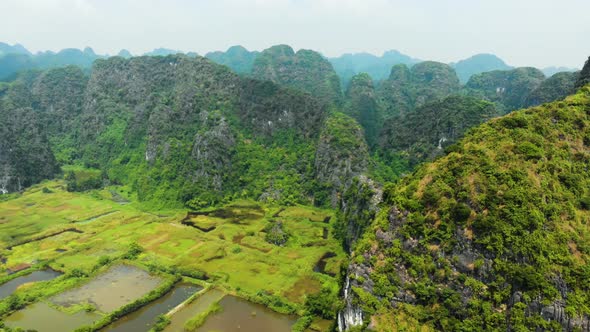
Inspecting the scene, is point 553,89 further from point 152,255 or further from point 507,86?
point 152,255

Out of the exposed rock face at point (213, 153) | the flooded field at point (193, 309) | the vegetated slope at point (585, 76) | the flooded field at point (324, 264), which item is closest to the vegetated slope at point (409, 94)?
the exposed rock face at point (213, 153)

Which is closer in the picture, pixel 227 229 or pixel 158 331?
pixel 158 331

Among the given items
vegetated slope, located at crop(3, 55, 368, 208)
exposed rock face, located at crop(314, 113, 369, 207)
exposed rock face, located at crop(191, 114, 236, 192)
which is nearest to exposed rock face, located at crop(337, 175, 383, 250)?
exposed rock face, located at crop(314, 113, 369, 207)

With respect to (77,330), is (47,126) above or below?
above

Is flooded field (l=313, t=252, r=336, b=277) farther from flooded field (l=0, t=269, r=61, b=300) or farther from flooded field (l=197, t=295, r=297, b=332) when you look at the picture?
flooded field (l=0, t=269, r=61, b=300)

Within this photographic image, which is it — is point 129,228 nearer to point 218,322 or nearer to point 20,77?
point 218,322

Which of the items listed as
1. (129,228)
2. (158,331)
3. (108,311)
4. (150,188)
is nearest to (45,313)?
(108,311)

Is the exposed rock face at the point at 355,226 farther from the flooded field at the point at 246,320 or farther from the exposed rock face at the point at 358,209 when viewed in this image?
the flooded field at the point at 246,320
